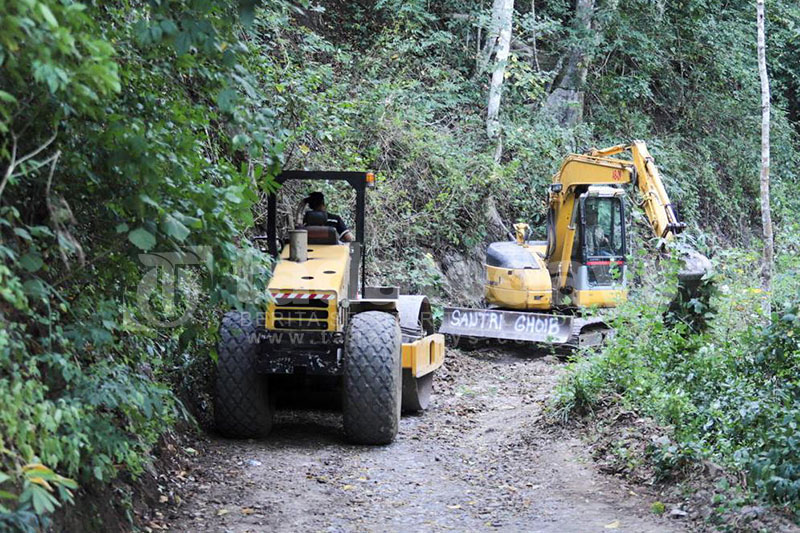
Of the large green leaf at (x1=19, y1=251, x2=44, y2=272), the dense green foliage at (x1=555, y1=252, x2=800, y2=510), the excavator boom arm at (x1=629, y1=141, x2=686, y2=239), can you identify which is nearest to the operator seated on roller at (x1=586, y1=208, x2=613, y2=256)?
the excavator boom arm at (x1=629, y1=141, x2=686, y2=239)

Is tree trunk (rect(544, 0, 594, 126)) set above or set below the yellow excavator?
above

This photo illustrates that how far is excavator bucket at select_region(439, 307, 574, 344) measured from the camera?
13.8 metres

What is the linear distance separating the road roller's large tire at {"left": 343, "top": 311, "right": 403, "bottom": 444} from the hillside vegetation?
128 centimetres

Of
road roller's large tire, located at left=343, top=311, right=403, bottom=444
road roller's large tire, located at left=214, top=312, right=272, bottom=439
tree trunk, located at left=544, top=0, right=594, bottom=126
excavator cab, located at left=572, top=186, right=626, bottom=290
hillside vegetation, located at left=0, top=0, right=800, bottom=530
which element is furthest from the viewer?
tree trunk, located at left=544, top=0, right=594, bottom=126

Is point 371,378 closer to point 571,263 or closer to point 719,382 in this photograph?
point 719,382

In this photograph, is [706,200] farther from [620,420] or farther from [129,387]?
[129,387]

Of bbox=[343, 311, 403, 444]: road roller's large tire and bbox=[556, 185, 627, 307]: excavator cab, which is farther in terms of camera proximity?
bbox=[556, 185, 627, 307]: excavator cab

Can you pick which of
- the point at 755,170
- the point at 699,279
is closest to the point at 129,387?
the point at 699,279

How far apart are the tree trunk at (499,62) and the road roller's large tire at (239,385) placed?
11.5 m

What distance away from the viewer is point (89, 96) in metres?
4.07

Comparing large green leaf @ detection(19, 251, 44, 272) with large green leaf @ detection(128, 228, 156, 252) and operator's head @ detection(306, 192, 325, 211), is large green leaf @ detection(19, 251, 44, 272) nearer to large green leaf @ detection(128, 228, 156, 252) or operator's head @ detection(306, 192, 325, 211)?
large green leaf @ detection(128, 228, 156, 252)

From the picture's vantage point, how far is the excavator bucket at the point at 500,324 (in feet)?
45.4

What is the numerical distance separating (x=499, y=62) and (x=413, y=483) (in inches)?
523

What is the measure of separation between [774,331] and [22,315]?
200 inches
